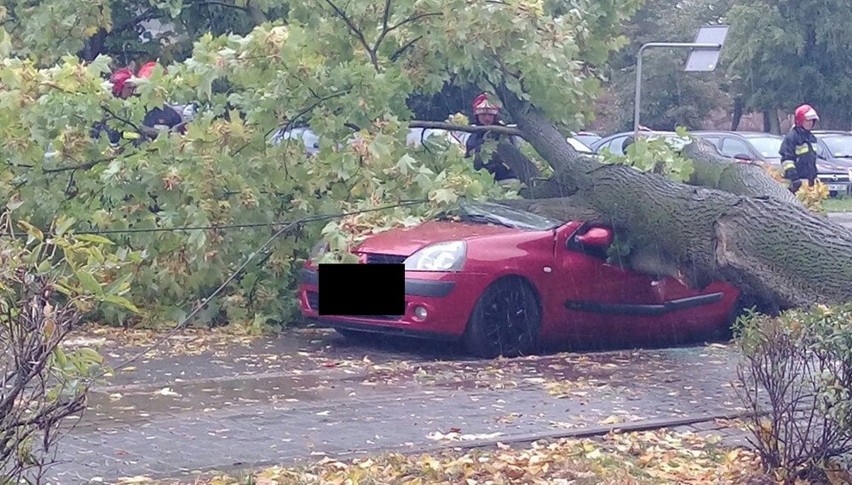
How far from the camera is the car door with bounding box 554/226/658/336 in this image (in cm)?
970

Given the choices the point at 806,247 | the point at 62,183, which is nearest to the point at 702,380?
the point at 806,247

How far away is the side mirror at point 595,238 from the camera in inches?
385

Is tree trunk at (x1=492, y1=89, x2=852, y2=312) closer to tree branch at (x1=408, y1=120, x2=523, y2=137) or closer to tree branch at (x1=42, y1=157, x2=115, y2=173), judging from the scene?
tree branch at (x1=408, y1=120, x2=523, y2=137)

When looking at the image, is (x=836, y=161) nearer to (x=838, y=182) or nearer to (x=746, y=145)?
(x=838, y=182)

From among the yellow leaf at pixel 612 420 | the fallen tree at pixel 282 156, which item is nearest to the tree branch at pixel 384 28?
the fallen tree at pixel 282 156

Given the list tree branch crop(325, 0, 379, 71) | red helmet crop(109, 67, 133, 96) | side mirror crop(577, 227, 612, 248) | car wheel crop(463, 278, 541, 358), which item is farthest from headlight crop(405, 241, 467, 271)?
red helmet crop(109, 67, 133, 96)

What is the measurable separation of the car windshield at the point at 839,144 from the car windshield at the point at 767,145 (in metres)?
1.17

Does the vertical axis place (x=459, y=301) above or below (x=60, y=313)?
below

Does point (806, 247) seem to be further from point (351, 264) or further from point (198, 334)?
point (198, 334)

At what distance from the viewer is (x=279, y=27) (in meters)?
10.2

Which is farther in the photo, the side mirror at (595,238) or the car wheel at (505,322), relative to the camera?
the side mirror at (595,238)

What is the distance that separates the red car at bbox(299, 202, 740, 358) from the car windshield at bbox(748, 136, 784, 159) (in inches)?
713

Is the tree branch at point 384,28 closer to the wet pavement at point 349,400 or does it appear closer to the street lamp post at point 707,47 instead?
the wet pavement at point 349,400

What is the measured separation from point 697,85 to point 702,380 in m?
35.1
